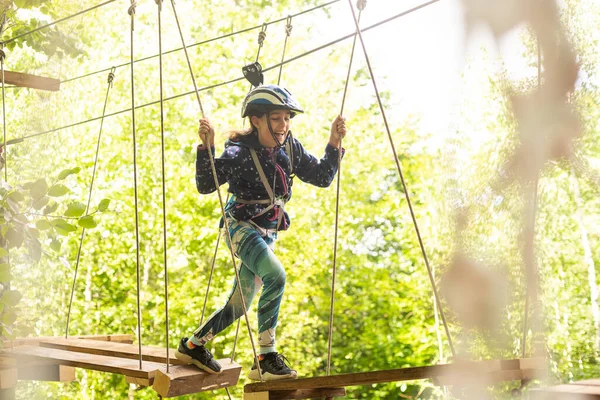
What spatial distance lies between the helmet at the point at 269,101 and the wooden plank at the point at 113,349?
60 centimetres

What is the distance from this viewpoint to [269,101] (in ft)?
4.97

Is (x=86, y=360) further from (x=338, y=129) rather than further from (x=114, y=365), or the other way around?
(x=338, y=129)

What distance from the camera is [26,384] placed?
5.60 meters

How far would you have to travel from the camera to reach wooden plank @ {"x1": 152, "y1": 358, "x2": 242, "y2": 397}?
1505 millimetres

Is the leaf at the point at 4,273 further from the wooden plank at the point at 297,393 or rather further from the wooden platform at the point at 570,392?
the wooden platform at the point at 570,392

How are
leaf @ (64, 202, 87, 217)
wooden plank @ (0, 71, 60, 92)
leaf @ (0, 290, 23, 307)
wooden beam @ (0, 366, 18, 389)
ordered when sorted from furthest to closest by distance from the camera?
1. wooden plank @ (0, 71, 60, 92)
2. wooden beam @ (0, 366, 18, 389)
3. leaf @ (0, 290, 23, 307)
4. leaf @ (64, 202, 87, 217)

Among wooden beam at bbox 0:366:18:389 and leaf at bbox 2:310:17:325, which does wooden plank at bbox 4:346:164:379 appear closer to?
wooden beam at bbox 0:366:18:389

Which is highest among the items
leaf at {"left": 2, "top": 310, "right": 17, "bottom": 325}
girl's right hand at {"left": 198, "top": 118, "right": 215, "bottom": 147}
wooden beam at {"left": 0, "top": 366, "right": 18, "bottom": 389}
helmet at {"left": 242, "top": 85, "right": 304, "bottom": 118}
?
helmet at {"left": 242, "top": 85, "right": 304, "bottom": 118}

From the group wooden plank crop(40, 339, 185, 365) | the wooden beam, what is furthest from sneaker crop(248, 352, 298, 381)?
the wooden beam

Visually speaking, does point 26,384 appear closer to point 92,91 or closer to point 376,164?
point 92,91

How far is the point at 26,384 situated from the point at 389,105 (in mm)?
3621

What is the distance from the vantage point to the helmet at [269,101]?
1.52 meters

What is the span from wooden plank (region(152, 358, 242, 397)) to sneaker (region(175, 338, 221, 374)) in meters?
0.02

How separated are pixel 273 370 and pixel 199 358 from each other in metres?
0.20
